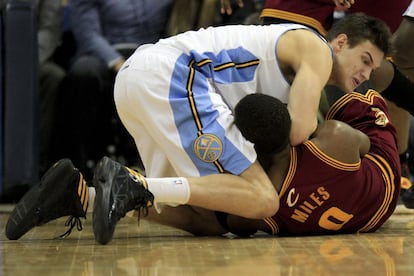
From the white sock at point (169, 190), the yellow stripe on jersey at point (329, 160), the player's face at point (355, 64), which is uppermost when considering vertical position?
the player's face at point (355, 64)

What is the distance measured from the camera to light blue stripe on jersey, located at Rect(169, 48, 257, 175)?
9.24 ft

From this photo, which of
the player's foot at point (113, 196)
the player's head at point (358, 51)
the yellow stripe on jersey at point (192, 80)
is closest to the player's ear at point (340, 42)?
the player's head at point (358, 51)

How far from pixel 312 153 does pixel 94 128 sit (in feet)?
7.43

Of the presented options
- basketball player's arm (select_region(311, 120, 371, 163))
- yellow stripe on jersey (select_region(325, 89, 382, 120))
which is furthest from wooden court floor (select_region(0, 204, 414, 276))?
yellow stripe on jersey (select_region(325, 89, 382, 120))

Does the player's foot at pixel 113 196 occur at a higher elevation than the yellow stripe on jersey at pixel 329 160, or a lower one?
lower

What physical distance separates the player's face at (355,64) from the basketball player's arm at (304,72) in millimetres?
179

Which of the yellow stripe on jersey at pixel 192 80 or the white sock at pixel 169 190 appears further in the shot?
the yellow stripe on jersey at pixel 192 80

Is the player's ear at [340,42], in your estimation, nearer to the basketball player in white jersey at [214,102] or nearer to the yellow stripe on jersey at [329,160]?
the basketball player in white jersey at [214,102]

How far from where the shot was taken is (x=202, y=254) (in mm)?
2473

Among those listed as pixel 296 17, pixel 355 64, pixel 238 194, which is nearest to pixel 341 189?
pixel 238 194

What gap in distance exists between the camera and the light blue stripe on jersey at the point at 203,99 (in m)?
2.82

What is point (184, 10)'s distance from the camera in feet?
16.3

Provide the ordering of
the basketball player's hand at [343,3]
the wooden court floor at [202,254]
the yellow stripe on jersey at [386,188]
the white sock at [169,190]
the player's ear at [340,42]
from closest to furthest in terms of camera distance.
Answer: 1. the wooden court floor at [202,254]
2. the white sock at [169,190]
3. the yellow stripe on jersey at [386,188]
4. the player's ear at [340,42]
5. the basketball player's hand at [343,3]

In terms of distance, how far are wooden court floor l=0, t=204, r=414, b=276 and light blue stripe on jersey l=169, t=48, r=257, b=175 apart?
244 mm
